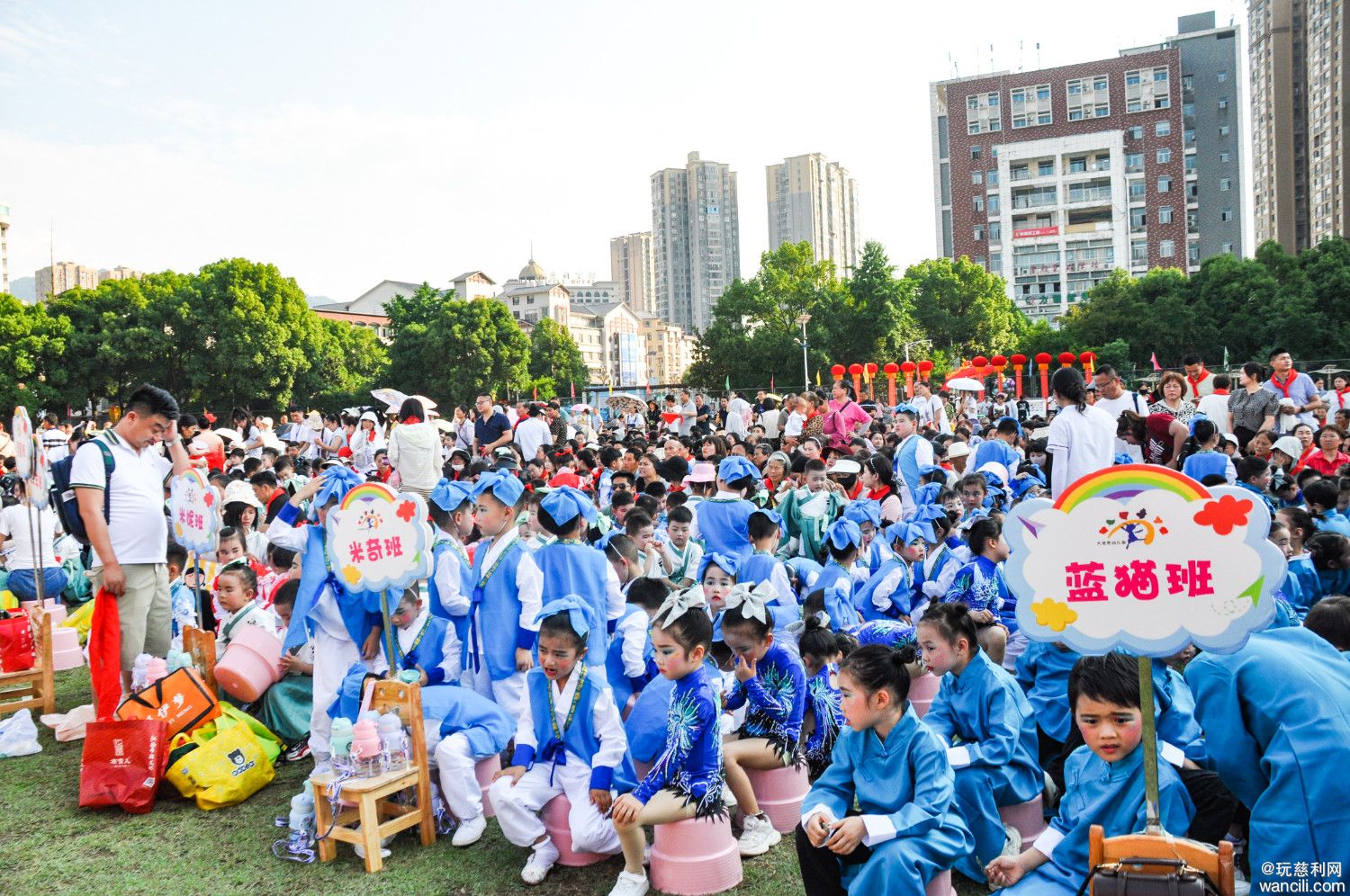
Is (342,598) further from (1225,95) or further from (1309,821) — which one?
(1225,95)

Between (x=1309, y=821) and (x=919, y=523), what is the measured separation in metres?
4.02

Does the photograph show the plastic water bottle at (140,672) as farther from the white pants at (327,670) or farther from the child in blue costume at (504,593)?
the child in blue costume at (504,593)

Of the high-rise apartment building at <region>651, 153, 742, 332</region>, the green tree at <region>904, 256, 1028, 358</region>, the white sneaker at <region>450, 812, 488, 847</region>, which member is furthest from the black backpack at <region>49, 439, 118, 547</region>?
the high-rise apartment building at <region>651, 153, 742, 332</region>

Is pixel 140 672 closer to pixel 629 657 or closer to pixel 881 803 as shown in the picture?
pixel 629 657

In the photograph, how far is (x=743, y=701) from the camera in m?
4.61

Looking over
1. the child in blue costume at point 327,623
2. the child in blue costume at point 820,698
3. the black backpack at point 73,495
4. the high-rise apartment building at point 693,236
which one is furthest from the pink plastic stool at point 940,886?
the high-rise apartment building at point 693,236

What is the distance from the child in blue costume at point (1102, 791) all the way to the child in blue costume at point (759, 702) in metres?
1.29

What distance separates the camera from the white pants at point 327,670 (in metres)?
5.19

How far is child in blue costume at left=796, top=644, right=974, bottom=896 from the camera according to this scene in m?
3.36

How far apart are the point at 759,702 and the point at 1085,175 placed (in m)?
69.4

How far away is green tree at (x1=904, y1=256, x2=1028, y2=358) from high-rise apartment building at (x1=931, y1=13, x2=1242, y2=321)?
18.8m

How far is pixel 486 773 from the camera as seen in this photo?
479cm

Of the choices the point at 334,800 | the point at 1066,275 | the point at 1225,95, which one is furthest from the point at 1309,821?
the point at 1225,95

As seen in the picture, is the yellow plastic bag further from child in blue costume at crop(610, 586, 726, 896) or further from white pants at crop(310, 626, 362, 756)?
child in blue costume at crop(610, 586, 726, 896)
